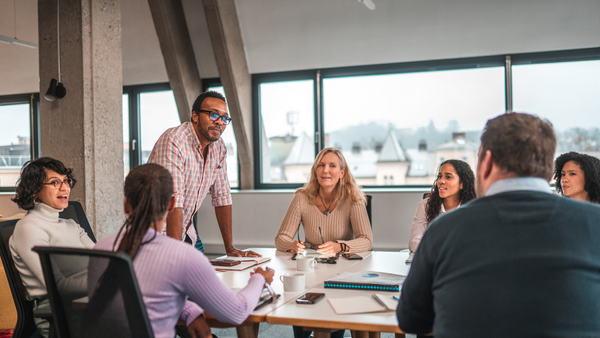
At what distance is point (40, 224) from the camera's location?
203 cm

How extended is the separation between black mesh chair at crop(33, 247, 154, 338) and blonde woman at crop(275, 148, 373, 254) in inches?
64.8

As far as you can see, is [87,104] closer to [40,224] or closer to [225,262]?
[40,224]

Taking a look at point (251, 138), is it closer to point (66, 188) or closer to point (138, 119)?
point (138, 119)

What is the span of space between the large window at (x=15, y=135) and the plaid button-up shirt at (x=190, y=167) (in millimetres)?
5874

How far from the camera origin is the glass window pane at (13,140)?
7.47 metres

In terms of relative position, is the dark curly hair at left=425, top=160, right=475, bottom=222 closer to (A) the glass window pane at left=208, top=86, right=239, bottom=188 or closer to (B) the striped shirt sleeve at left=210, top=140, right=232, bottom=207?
(B) the striped shirt sleeve at left=210, top=140, right=232, bottom=207

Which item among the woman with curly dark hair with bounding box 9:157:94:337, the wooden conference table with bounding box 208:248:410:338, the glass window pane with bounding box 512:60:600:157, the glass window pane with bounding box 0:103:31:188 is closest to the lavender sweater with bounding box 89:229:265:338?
the wooden conference table with bounding box 208:248:410:338

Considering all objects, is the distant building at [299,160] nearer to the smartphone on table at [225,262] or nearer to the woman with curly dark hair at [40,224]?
the smartphone on table at [225,262]

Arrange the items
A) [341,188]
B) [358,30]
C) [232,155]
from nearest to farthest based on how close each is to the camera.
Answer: [341,188], [358,30], [232,155]

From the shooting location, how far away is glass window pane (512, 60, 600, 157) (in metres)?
5.16

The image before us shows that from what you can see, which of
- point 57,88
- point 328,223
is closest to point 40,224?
point 328,223

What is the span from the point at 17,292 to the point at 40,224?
1.06ft

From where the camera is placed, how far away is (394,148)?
576 centimetres

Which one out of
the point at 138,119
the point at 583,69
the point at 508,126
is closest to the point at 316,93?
the point at 138,119
